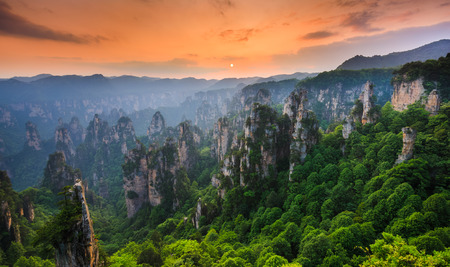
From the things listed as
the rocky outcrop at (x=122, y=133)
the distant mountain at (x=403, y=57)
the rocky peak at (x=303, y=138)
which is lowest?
the rocky outcrop at (x=122, y=133)

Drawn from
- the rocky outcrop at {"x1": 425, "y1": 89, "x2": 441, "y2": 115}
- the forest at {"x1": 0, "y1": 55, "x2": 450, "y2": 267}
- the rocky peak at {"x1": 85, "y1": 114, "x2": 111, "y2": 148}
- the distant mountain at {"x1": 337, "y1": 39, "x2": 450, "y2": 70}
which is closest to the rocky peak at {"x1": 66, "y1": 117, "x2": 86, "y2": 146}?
the rocky peak at {"x1": 85, "y1": 114, "x2": 111, "y2": 148}

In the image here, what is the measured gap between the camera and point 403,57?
452ft

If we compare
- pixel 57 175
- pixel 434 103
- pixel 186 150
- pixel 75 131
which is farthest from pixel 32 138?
pixel 434 103

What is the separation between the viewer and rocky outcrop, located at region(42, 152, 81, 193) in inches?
3399

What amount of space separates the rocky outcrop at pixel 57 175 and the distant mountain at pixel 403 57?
167 metres

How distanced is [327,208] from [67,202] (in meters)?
29.9

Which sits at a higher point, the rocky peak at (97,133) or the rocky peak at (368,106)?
the rocky peak at (368,106)

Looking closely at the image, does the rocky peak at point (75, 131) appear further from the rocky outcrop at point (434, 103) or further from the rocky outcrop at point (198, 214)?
the rocky outcrop at point (434, 103)

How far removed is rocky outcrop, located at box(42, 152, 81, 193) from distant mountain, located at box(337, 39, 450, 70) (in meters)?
167

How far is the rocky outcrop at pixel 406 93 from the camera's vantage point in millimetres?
43000

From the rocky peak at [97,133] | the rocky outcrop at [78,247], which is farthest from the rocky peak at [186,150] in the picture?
the rocky outcrop at [78,247]

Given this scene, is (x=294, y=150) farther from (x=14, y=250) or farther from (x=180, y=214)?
(x=14, y=250)

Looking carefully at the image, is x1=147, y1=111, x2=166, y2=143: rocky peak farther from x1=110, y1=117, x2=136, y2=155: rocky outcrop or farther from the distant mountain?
the distant mountain

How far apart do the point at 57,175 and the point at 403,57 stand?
667ft
